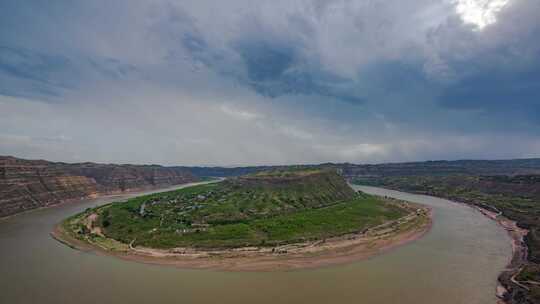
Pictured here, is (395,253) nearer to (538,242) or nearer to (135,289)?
(538,242)

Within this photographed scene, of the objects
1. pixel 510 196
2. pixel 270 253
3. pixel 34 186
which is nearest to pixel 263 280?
pixel 270 253

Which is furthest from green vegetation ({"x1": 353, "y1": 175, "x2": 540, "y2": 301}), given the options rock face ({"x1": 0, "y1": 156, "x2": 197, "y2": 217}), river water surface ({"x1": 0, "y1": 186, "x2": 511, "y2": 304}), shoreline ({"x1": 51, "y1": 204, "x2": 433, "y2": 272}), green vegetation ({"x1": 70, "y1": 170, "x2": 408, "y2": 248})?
rock face ({"x1": 0, "y1": 156, "x2": 197, "y2": 217})

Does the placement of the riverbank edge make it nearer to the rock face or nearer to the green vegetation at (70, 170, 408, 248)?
the green vegetation at (70, 170, 408, 248)

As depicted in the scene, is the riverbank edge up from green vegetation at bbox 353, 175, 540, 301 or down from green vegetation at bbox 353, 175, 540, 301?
down

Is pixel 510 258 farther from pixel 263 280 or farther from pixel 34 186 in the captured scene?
pixel 34 186

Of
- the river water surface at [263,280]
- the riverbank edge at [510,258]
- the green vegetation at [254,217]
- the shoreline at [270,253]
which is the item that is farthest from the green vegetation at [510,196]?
the green vegetation at [254,217]

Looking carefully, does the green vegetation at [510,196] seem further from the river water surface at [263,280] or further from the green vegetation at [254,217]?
the green vegetation at [254,217]
